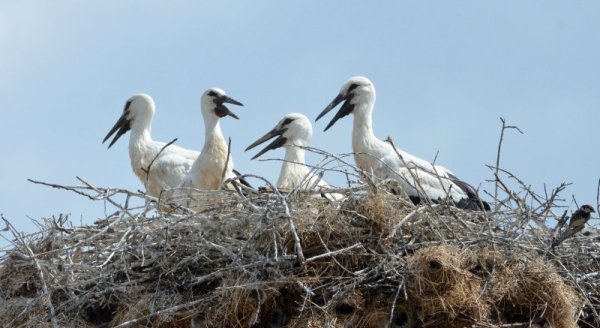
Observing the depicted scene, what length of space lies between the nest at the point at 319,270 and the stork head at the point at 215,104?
3.85 m

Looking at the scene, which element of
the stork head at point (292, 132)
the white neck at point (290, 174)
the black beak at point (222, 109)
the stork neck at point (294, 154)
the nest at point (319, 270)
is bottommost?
the nest at point (319, 270)

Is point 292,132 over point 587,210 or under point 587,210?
over

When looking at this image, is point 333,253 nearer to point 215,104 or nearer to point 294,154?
point 294,154

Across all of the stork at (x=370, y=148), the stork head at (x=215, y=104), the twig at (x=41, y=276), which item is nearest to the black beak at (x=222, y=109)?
the stork head at (x=215, y=104)

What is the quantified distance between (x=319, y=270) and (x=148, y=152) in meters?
5.20

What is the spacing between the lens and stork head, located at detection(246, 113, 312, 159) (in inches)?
420

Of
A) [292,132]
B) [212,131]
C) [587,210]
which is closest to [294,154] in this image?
A: [292,132]

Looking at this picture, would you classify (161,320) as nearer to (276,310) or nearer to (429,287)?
(276,310)

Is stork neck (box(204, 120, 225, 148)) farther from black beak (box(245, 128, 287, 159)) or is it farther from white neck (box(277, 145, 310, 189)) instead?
white neck (box(277, 145, 310, 189))

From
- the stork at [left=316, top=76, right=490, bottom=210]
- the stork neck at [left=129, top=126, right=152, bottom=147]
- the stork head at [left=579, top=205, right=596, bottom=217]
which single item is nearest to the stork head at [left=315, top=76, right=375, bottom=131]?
the stork at [left=316, top=76, right=490, bottom=210]

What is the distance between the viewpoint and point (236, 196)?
7.41 metres

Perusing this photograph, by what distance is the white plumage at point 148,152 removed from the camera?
1130 cm

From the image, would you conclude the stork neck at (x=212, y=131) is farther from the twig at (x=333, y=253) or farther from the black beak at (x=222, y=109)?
the twig at (x=333, y=253)

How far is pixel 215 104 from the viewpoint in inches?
444
